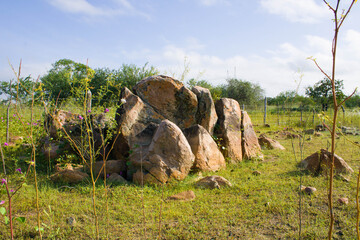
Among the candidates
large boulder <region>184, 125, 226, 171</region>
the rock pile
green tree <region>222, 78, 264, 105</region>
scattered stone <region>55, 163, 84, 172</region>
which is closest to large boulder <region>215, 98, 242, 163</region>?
the rock pile

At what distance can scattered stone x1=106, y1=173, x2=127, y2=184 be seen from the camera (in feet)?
15.5

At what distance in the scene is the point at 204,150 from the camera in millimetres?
5543

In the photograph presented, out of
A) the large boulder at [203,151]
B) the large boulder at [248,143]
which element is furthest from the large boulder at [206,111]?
the large boulder at [248,143]

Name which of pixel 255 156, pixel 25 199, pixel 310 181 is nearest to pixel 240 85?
pixel 255 156

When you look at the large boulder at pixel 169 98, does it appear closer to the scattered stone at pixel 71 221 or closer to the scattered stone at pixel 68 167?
the scattered stone at pixel 68 167

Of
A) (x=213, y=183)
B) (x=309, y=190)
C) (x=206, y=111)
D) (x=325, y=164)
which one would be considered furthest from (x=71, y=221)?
(x=325, y=164)

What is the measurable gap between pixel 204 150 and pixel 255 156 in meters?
2.01

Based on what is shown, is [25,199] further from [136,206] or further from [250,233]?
[250,233]

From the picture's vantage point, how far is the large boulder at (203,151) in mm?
5422

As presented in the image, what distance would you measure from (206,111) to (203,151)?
1.37 meters

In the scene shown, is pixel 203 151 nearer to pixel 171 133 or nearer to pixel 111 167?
pixel 171 133

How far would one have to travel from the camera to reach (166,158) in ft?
15.9

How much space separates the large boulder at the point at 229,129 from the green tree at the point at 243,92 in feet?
69.9

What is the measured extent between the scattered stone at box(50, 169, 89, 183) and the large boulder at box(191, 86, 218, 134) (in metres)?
2.98
